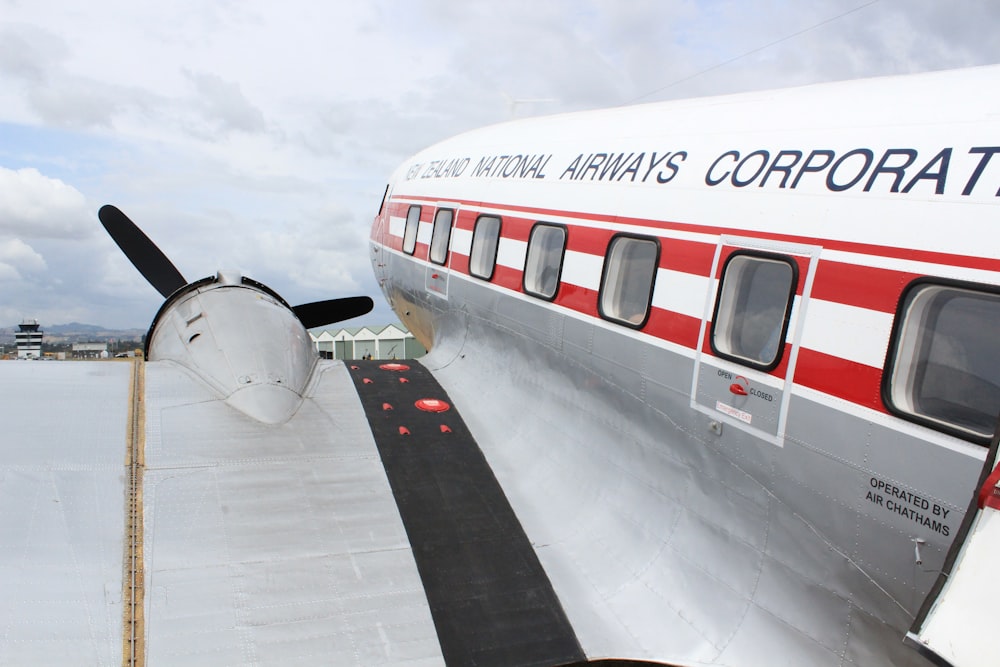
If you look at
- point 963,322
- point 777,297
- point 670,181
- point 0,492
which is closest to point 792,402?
point 777,297

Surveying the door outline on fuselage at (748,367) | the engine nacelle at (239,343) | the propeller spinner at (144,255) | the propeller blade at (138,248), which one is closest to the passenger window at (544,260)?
the door outline on fuselage at (748,367)

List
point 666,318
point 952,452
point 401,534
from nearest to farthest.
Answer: point 952,452 → point 666,318 → point 401,534

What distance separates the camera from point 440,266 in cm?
984

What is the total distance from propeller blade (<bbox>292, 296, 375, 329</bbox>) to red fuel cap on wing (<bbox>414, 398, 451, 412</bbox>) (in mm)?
5268

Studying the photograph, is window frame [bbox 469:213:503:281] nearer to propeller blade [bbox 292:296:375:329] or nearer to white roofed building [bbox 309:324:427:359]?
propeller blade [bbox 292:296:375:329]

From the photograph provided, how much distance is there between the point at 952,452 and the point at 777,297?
138cm

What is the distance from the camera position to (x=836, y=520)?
4070 millimetres

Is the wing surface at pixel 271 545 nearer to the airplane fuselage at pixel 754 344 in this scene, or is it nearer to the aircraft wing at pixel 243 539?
the aircraft wing at pixel 243 539

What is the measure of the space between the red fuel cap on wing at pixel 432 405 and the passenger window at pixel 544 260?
1765mm

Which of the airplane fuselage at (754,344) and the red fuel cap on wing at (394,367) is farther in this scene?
the red fuel cap on wing at (394,367)

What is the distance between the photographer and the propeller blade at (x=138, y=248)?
500 inches

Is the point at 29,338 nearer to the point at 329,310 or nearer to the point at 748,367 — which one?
the point at 329,310

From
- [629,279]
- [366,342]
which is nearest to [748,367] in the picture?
[629,279]

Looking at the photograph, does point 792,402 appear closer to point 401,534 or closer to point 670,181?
point 670,181
